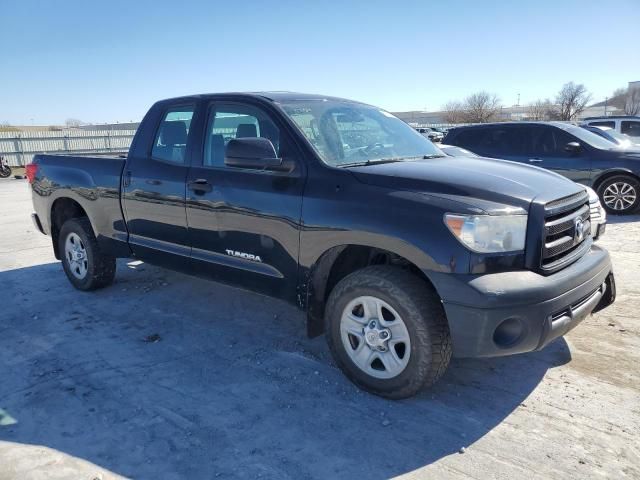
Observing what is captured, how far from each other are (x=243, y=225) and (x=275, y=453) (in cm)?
168

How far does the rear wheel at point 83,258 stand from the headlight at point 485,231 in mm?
3925

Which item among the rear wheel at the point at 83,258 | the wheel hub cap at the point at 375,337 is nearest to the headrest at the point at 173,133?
the rear wheel at the point at 83,258

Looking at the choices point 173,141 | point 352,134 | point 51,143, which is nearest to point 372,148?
point 352,134

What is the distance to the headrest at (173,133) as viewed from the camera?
14.7 feet

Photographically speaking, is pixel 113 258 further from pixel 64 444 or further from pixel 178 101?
pixel 64 444

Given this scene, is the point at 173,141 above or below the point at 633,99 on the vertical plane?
below

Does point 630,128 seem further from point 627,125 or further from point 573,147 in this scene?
point 573,147

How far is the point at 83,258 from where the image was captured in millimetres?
5516

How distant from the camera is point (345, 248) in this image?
3.42 metres

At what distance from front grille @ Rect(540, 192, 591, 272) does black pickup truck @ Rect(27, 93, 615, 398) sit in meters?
0.01

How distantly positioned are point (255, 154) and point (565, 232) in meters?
2.08

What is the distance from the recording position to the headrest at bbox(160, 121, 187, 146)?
4477 millimetres

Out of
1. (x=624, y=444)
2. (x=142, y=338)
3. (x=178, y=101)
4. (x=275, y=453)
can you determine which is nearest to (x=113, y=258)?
(x=142, y=338)

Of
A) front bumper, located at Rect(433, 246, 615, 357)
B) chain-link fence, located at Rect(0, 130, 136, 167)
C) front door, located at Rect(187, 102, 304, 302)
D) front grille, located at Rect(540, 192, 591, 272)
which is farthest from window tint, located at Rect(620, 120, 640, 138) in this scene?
chain-link fence, located at Rect(0, 130, 136, 167)
